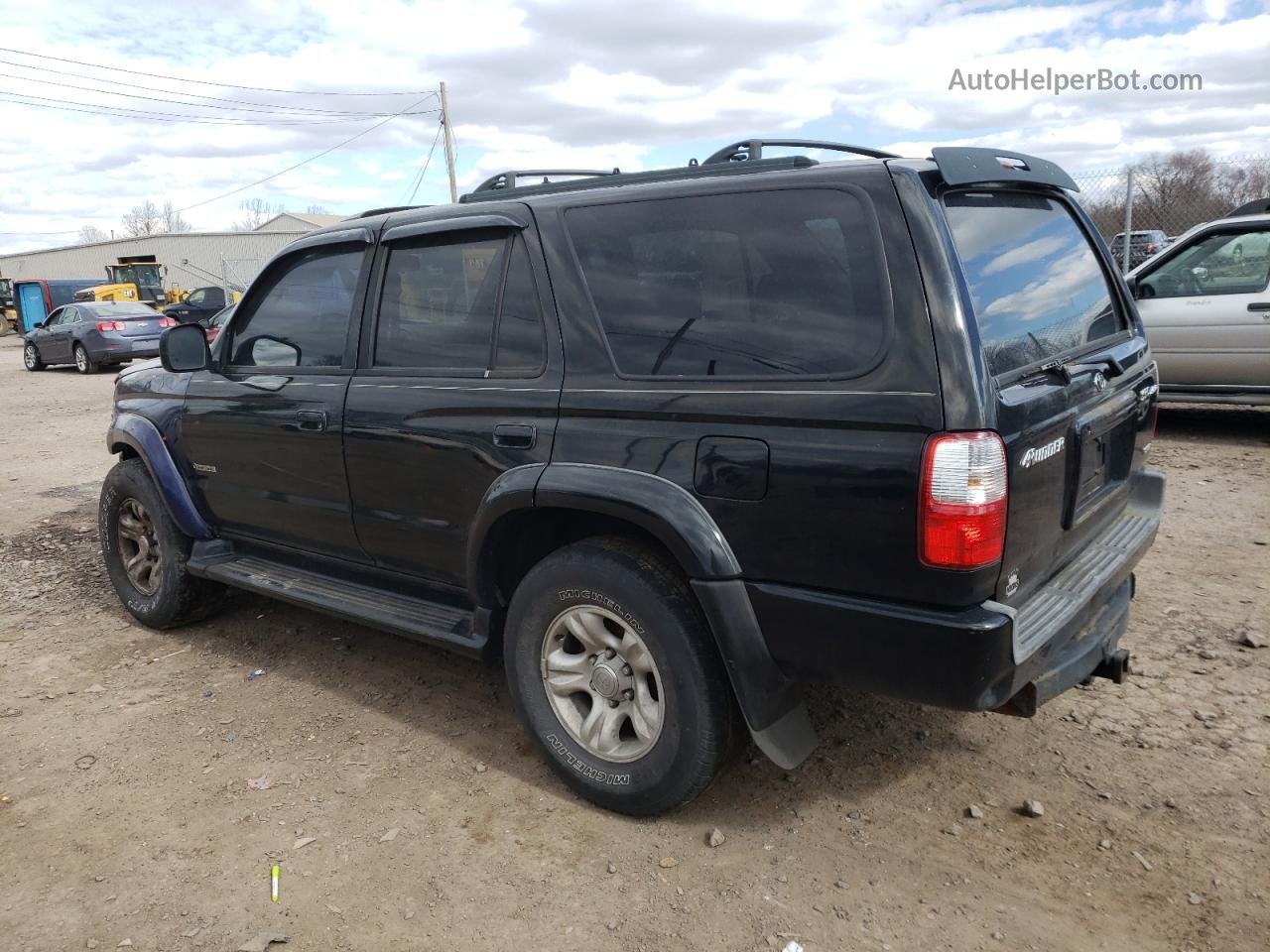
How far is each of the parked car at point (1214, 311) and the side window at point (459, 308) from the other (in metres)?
5.98

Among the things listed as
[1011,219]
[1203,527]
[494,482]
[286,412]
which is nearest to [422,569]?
[494,482]

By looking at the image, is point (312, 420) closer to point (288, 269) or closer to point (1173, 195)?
point (288, 269)

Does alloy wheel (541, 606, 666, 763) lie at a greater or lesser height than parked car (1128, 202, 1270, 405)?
lesser

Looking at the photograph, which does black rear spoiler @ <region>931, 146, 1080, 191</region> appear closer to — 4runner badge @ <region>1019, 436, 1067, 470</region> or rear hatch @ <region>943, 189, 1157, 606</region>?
rear hatch @ <region>943, 189, 1157, 606</region>

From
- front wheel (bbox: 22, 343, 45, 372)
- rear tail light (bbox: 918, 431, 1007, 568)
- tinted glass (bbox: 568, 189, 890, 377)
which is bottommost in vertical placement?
front wheel (bbox: 22, 343, 45, 372)

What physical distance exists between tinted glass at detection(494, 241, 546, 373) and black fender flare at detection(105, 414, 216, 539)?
210 centimetres

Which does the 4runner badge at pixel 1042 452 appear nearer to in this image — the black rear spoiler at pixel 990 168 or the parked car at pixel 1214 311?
the black rear spoiler at pixel 990 168

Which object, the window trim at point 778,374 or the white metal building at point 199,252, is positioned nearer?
the window trim at point 778,374

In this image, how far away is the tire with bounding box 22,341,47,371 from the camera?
2122cm

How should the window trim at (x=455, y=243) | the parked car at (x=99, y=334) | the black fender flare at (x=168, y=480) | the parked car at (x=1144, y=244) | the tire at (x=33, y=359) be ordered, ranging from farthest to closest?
1. the tire at (x=33, y=359)
2. the parked car at (x=99, y=334)
3. the parked car at (x=1144, y=244)
4. the black fender flare at (x=168, y=480)
5. the window trim at (x=455, y=243)

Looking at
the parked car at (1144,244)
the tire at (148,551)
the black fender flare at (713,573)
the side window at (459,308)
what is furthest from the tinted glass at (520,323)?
the parked car at (1144,244)

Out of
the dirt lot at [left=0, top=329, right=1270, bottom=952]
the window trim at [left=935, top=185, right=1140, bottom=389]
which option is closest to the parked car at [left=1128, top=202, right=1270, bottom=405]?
the dirt lot at [left=0, top=329, right=1270, bottom=952]

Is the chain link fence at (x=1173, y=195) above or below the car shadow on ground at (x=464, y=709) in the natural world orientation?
above

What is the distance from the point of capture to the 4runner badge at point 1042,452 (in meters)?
2.45
